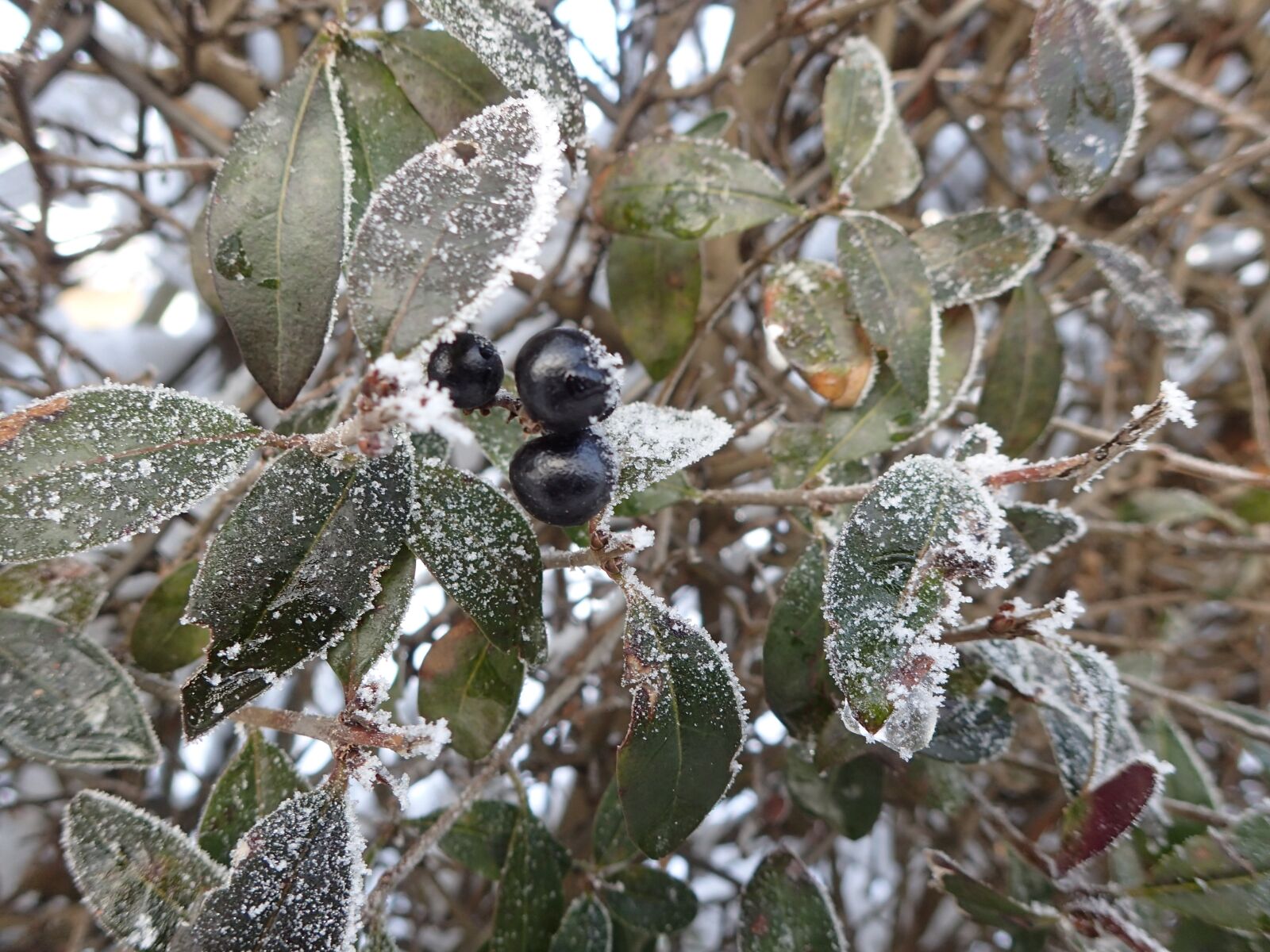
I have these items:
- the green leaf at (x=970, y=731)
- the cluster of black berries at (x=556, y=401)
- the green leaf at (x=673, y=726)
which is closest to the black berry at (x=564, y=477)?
the cluster of black berries at (x=556, y=401)

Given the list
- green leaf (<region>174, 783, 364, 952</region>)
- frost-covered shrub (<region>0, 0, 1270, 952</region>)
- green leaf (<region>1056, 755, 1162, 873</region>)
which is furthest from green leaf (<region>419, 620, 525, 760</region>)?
green leaf (<region>1056, 755, 1162, 873</region>)

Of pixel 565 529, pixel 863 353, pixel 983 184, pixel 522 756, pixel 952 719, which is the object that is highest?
pixel 983 184

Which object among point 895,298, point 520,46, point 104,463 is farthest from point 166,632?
point 895,298

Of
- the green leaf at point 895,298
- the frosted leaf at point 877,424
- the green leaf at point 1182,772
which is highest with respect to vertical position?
the green leaf at point 895,298

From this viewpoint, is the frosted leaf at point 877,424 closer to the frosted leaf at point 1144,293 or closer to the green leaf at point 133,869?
the frosted leaf at point 1144,293

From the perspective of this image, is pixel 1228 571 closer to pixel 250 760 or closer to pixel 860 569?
pixel 860 569

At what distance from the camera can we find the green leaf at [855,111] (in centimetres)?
80

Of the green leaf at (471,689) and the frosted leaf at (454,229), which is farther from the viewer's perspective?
the green leaf at (471,689)

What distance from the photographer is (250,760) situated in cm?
74

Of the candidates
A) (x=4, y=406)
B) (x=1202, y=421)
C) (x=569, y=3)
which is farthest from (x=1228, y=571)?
(x=4, y=406)

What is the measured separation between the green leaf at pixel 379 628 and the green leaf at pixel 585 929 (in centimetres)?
39

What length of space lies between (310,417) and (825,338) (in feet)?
1.51

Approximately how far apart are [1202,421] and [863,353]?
4.56ft

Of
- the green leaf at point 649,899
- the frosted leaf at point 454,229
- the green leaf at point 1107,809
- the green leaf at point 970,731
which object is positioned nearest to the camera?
the frosted leaf at point 454,229
